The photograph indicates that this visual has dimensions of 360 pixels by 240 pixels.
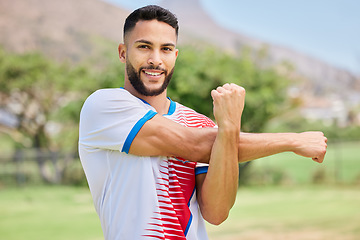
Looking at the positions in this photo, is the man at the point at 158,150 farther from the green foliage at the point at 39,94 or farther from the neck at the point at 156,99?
the green foliage at the point at 39,94

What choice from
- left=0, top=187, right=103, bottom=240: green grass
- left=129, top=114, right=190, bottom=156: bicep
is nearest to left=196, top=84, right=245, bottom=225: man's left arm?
left=129, top=114, right=190, bottom=156: bicep

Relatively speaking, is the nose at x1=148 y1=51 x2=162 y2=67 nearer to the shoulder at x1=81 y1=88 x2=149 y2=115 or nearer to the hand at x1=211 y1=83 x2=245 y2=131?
the shoulder at x1=81 y1=88 x2=149 y2=115

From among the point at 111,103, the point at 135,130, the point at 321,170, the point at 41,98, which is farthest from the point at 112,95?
the point at 41,98

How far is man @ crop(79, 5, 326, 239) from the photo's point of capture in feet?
5.13

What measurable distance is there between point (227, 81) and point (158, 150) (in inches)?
521

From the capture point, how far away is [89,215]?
1119 centimetres

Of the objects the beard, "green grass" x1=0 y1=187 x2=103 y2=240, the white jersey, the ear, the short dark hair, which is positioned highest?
the short dark hair

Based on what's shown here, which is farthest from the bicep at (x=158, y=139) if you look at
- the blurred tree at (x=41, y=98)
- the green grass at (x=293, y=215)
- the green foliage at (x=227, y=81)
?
the blurred tree at (x=41, y=98)

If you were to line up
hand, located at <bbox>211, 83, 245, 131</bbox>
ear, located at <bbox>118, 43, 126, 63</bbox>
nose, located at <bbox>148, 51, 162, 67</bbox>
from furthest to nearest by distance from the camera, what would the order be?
1. ear, located at <bbox>118, 43, 126, 63</bbox>
2. nose, located at <bbox>148, 51, 162, 67</bbox>
3. hand, located at <bbox>211, 83, 245, 131</bbox>

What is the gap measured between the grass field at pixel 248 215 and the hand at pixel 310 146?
22.6 feet

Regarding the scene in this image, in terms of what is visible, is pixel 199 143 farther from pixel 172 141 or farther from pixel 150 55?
pixel 150 55

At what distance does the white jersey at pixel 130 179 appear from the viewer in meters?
1.56

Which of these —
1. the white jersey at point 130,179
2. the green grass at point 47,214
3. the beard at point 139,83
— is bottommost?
the green grass at point 47,214

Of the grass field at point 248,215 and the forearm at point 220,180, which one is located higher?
the forearm at point 220,180
